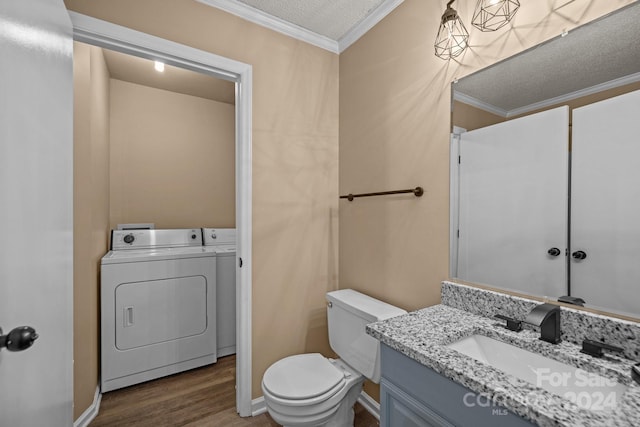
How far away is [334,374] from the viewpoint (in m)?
1.47

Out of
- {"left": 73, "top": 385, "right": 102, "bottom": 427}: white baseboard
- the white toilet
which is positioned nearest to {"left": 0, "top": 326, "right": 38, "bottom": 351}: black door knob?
the white toilet

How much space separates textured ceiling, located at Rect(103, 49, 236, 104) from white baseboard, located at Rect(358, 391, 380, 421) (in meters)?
2.70

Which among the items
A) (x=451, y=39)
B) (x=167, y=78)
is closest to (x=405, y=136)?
(x=451, y=39)

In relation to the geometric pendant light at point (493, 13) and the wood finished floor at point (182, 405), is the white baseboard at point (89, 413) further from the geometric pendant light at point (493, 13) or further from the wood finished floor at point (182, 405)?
the geometric pendant light at point (493, 13)

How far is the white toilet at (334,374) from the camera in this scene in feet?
4.27

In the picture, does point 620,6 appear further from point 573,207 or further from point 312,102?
point 312,102

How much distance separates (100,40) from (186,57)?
0.38 meters

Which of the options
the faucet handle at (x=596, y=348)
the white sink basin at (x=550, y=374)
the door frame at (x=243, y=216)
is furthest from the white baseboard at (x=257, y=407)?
the faucet handle at (x=596, y=348)

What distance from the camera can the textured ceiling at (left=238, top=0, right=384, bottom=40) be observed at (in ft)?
5.48

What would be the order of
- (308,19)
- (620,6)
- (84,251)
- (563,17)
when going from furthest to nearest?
(308,19) → (84,251) → (563,17) → (620,6)

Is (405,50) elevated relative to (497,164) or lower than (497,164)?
elevated

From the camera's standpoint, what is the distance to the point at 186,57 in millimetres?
1562

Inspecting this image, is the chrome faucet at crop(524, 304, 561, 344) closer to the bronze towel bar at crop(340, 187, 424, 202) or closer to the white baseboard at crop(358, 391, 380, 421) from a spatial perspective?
the bronze towel bar at crop(340, 187, 424, 202)

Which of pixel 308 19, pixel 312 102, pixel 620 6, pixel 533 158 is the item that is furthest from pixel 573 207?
pixel 308 19
